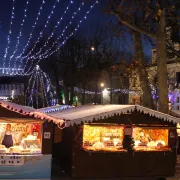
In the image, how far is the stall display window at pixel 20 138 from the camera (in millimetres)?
14172

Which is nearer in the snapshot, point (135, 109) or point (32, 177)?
point (32, 177)

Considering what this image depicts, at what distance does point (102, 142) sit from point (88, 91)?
35.5 m

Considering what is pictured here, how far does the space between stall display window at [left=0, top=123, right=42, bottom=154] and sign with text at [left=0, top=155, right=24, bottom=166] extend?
0.33m

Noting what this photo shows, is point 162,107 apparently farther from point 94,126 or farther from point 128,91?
point 128,91

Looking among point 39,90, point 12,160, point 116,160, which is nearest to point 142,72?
point 116,160

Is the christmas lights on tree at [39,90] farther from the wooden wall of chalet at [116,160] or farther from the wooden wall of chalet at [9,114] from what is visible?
the wooden wall of chalet at [9,114]

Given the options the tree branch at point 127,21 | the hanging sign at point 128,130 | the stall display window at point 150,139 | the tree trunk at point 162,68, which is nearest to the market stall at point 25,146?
the hanging sign at point 128,130

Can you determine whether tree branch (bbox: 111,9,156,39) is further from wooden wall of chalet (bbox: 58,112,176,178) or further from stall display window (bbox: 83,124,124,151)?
stall display window (bbox: 83,124,124,151)

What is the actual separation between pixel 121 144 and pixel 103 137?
0.79 meters

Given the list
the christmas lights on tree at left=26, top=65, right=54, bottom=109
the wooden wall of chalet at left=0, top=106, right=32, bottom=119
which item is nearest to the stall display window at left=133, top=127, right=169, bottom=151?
the wooden wall of chalet at left=0, top=106, right=32, bottom=119

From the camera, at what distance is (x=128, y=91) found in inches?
1829

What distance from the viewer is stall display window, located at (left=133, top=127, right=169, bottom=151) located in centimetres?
1541

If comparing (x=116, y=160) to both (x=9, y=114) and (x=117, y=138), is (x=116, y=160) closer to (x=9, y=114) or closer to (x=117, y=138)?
(x=117, y=138)

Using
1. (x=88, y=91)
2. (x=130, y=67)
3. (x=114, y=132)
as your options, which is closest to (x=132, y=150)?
(x=114, y=132)
